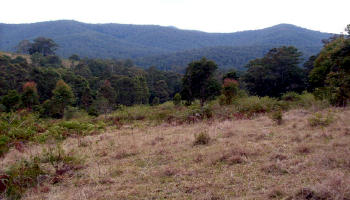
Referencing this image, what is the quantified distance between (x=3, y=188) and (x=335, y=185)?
4160 mm

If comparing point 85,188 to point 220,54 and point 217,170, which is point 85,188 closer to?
point 217,170

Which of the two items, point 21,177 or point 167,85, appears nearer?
point 21,177

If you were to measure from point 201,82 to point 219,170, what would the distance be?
23158mm

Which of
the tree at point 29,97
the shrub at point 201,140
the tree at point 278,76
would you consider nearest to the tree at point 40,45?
the tree at point 29,97

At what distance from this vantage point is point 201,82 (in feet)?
87.4

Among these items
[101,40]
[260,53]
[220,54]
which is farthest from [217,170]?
[101,40]

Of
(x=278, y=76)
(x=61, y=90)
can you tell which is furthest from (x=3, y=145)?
(x=278, y=76)

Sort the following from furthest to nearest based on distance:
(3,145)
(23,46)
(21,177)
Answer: (23,46) < (3,145) < (21,177)

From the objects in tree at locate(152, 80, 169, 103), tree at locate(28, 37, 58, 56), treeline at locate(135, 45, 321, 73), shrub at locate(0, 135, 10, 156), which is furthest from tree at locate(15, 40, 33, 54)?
shrub at locate(0, 135, 10, 156)

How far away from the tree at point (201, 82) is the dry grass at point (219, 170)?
67.8ft

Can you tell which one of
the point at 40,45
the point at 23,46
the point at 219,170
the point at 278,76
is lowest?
the point at 278,76

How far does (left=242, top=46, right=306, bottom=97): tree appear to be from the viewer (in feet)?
104

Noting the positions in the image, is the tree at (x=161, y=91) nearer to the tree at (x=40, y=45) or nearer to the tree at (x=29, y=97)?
the tree at (x=29, y=97)

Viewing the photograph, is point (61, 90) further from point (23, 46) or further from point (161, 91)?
point (23, 46)
